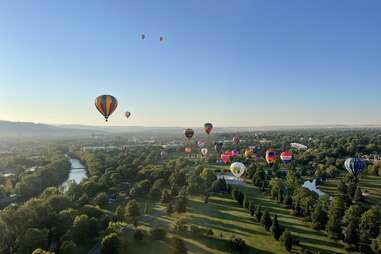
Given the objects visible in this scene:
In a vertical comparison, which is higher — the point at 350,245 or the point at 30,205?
the point at 30,205

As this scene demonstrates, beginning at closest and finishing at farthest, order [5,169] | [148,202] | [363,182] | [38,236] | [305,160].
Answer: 1. [38,236]
2. [148,202]
3. [363,182]
4. [5,169]
5. [305,160]

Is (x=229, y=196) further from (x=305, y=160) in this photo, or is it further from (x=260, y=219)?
(x=305, y=160)

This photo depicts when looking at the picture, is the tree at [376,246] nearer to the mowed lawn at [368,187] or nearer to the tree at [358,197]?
the tree at [358,197]

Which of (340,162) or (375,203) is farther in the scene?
(340,162)

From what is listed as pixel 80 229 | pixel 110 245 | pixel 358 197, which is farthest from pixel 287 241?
pixel 358 197

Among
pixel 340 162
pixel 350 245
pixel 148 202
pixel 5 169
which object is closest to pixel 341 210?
pixel 350 245

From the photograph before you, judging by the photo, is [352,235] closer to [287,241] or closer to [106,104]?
[287,241]
